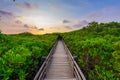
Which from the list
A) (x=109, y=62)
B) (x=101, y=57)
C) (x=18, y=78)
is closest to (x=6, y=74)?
(x=18, y=78)

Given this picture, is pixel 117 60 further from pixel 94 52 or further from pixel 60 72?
pixel 60 72

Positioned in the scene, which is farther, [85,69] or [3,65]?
[85,69]

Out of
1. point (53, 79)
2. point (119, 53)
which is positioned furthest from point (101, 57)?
point (53, 79)

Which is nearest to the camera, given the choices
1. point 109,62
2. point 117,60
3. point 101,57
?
point 117,60

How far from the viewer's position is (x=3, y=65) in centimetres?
598

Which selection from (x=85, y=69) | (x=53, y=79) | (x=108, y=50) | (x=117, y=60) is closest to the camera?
(x=117, y=60)

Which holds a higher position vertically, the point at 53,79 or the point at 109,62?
the point at 109,62

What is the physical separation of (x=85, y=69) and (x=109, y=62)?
4098 millimetres

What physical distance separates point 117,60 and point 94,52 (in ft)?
10.6

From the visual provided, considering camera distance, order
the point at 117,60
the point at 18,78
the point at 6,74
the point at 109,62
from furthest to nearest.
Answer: the point at 109,62 → the point at 117,60 → the point at 18,78 → the point at 6,74

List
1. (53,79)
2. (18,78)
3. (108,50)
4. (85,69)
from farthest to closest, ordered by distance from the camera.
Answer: (85,69) < (53,79) < (108,50) < (18,78)

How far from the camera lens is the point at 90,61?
41.1 ft

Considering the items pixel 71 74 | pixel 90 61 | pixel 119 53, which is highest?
pixel 119 53

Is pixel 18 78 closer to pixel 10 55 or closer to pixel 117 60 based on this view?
pixel 10 55
